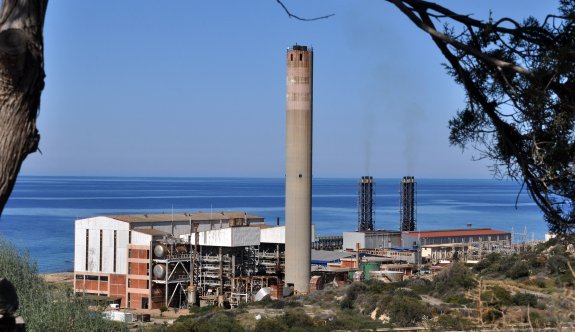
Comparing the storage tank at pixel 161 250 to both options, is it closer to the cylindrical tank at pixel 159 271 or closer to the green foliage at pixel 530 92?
the cylindrical tank at pixel 159 271

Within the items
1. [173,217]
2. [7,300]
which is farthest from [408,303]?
[173,217]

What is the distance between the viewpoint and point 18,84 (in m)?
3.54

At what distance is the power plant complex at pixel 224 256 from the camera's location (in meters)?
30.7

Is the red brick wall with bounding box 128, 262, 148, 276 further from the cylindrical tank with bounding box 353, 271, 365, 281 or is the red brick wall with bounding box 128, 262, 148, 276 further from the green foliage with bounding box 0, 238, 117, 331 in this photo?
the green foliage with bounding box 0, 238, 117, 331

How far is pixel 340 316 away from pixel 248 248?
12.3m

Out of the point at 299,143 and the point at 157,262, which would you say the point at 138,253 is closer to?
the point at 157,262

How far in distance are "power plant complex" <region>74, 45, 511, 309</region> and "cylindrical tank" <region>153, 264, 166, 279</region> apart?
4cm

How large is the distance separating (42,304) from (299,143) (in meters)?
19.7

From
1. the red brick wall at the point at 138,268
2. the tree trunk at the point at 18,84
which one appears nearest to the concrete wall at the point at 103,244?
the red brick wall at the point at 138,268

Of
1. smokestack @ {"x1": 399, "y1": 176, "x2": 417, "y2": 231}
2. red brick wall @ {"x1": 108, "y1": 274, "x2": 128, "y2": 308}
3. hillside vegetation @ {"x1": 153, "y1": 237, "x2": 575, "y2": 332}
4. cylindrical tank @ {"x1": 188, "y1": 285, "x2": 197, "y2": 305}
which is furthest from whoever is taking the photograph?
smokestack @ {"x1": 399, "y1": 176, "x2": 417, "y2": 231}

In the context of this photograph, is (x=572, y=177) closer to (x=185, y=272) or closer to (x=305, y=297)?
(x=305, y=297)

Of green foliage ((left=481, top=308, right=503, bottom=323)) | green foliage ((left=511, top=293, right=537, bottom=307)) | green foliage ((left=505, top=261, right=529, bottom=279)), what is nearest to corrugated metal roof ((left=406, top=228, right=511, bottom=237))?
green foliage ((left=505, top=261, right=529, bottom=279))

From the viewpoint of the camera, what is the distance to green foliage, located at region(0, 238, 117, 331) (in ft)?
43.8

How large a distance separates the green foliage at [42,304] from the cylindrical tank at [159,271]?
45.6 ft
